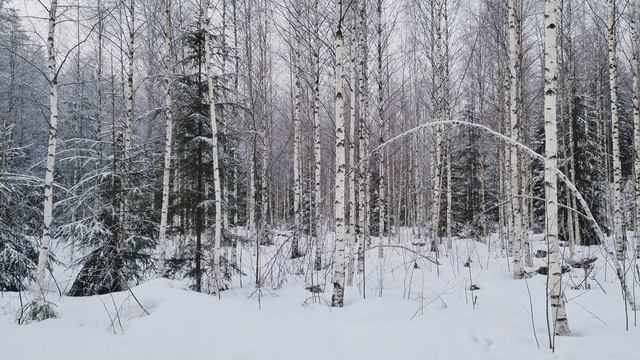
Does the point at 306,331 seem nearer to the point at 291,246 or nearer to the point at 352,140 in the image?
the point at 352,140

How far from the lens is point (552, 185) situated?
13.0 ft

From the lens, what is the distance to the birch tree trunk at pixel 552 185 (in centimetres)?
387

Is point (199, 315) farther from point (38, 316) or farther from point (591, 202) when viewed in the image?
point (591, 202)

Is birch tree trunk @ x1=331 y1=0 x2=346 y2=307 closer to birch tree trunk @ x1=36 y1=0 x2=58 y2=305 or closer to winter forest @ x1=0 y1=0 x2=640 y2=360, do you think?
winter forest @ x1=0 y1=0 x2=640 y2=360


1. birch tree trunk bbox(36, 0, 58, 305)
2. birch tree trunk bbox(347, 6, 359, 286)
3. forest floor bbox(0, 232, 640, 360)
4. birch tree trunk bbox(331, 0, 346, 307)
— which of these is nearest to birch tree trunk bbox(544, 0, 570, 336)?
forest floor bbox(0, 232, 640, 360)

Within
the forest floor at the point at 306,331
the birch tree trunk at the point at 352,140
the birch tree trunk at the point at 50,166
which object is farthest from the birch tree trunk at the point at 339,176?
the birch tree trunk at the point at 50,166

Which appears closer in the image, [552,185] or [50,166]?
[552,185]

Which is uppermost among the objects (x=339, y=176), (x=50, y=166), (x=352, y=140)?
(x=352, y=140)

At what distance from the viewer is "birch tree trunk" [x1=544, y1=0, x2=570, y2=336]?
387 cm

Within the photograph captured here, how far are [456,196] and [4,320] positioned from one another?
66.3 feet

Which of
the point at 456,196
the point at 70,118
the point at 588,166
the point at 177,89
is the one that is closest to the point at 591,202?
the point at 588,166

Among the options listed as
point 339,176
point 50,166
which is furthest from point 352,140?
point 50,166

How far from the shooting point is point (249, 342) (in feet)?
11.8

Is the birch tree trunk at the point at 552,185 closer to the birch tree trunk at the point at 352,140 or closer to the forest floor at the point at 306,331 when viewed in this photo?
the forest floor at the point at 306,331
